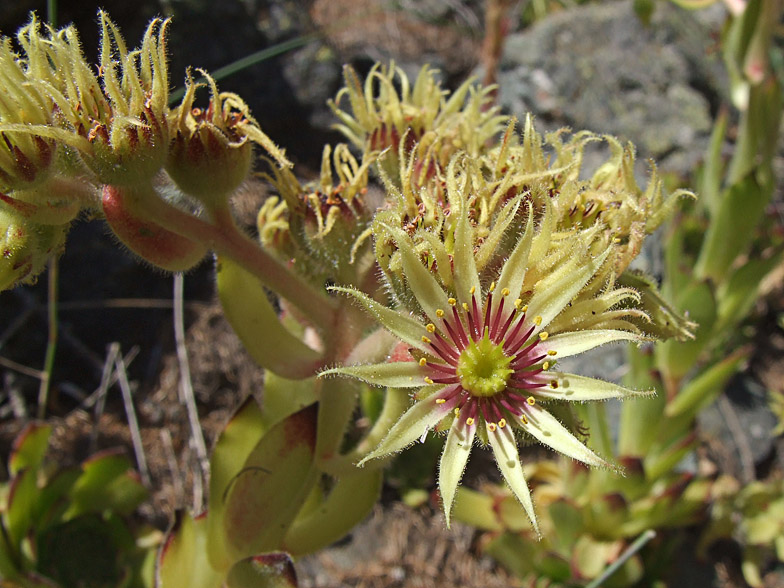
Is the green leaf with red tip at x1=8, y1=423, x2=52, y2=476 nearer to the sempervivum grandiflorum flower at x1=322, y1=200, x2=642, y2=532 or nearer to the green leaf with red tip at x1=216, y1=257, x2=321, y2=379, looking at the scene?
the green leaf with red tip at x1=216, y1=257, x2=321, y2=379

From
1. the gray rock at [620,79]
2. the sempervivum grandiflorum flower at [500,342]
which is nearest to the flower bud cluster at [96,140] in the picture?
the sempervivum grandiflorum flower at [500,342]

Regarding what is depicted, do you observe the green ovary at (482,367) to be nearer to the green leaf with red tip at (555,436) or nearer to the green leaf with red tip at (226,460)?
the green leaf with red tip at (555,436)

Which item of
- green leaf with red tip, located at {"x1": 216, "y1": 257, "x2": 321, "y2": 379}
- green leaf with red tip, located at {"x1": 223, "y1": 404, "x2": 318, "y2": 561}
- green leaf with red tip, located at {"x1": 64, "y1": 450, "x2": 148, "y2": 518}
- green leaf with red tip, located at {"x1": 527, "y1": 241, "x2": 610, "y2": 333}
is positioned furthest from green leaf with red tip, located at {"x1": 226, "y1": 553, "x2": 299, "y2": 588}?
green leaf with red tip, located at {"x1": 64, "y1": 450, "x2": 148, "y2": 518}

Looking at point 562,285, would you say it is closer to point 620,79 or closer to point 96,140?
point 96,140

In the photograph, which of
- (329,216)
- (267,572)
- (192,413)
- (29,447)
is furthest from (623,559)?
(29,447)

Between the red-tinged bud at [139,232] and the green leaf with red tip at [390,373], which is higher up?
the red-tinged bud at [139,232]

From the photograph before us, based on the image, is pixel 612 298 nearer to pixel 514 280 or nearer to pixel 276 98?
pixel 514 280
